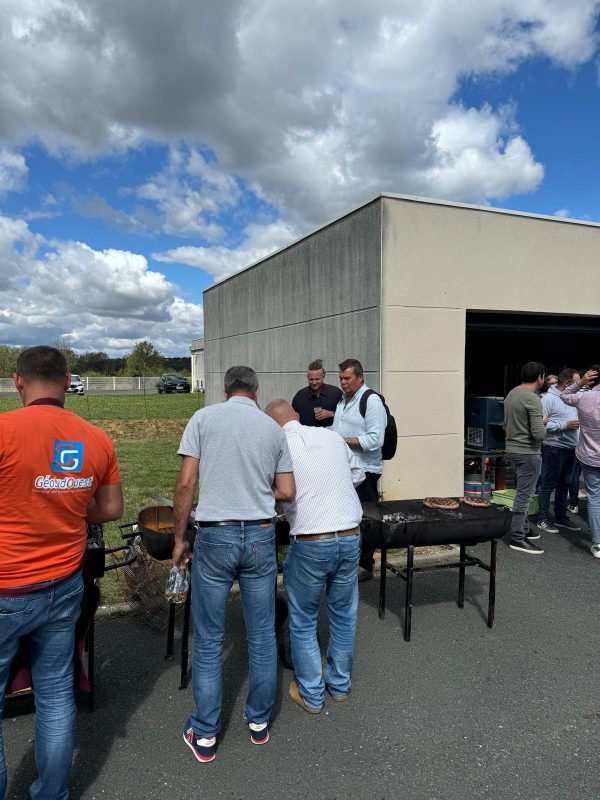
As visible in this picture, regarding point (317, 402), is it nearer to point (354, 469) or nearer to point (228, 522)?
point (354, 469)

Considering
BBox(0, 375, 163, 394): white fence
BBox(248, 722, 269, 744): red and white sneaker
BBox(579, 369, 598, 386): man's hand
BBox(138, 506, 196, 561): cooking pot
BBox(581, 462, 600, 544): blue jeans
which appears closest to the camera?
BBox(248, 722, 269, 744): red and white sneaker

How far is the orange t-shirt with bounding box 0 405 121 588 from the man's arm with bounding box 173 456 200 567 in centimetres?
50

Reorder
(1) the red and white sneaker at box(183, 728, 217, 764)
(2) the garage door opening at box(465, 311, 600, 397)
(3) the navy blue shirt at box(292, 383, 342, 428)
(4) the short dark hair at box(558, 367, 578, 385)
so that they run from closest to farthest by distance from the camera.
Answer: (1) the red and white sneaker at box(183, 728, 217, 764) < (3) the navy blue shirt at box(292, 383, 342, 428) < (4) the short dark hair at box(558, 367, 578, 385) < (2) the garage door opening at box(465, 311, 600, 397)

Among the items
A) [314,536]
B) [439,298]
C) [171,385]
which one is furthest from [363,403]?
[171,385]

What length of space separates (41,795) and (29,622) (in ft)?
2.52

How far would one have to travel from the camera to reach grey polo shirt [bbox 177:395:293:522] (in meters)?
2.68

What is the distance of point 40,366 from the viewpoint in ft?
7.66

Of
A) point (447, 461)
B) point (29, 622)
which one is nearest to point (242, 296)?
point (447, 461)

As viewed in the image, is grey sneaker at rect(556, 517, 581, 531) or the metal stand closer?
the metal stand

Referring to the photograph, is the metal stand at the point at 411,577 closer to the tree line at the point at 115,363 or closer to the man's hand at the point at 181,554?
the man's hand at the point at 181,554

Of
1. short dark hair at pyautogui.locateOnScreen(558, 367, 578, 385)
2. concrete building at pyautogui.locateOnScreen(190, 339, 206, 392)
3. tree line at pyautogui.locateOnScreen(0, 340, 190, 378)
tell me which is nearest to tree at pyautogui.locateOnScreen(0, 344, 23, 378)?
Answer: tree line at pyautogui.locateOnScreen(0, 340, 190, 378)

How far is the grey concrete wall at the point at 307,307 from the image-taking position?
6992 millimetres

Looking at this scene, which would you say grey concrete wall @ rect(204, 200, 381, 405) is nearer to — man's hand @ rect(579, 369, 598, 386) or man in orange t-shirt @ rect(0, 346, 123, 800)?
man's hand @ rect(579, 369, 598, 386)

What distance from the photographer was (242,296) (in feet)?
36.3
